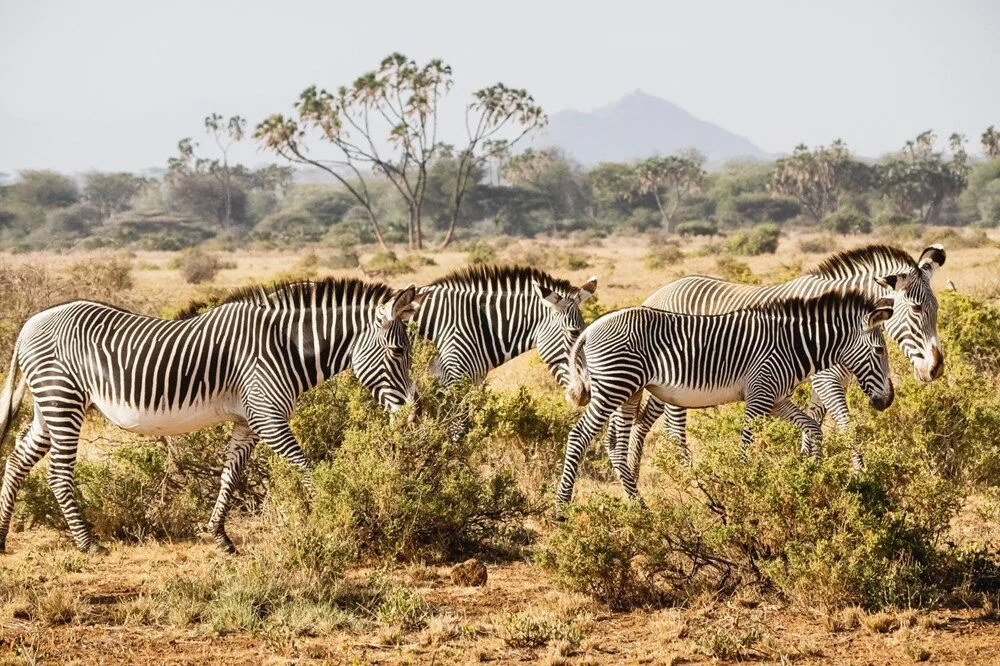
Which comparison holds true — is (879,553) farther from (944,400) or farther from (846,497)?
(944,400)

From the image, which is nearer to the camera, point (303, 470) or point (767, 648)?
point (767, 648)

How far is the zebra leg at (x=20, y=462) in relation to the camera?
8.08 m

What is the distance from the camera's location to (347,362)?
8094 millimetres

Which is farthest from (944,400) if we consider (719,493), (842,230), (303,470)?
(842,230)

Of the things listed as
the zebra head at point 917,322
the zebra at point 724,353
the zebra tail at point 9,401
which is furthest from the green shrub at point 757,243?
the zebra tail at point 9,401

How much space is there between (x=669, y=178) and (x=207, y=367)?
77983 millimetres

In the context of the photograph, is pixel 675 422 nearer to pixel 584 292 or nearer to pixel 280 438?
pixel 584 292

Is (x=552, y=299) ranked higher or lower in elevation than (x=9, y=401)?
higher

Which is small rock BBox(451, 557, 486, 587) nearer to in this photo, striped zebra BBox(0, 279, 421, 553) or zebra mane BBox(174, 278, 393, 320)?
striped zebra BBox(0, 279, 421, 553)

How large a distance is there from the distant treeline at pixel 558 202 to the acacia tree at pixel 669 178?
0.10m

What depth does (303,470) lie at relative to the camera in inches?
302

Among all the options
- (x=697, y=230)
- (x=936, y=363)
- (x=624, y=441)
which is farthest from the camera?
(x=697, y=230)

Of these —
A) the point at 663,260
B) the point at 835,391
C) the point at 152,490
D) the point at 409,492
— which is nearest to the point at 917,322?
the point at 835,391

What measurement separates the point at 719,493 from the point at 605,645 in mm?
1177
